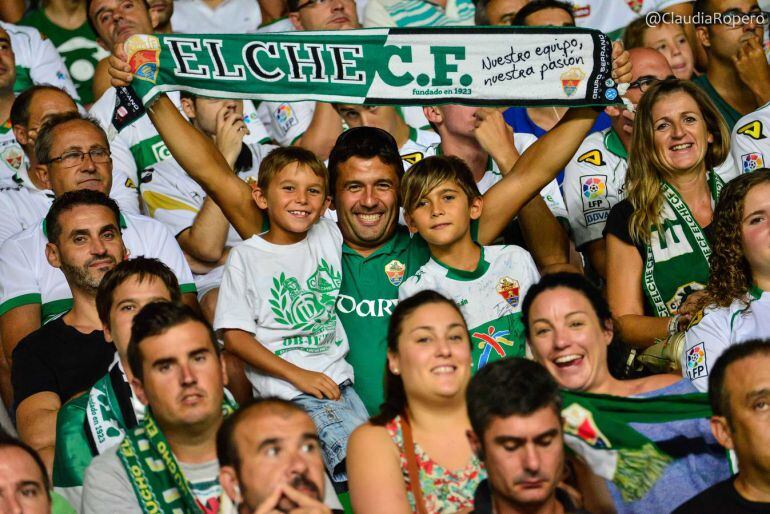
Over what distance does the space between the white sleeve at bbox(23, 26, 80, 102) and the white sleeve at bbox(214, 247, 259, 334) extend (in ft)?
10.0

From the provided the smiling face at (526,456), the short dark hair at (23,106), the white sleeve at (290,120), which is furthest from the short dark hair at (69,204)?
the smiling face at (526,456)

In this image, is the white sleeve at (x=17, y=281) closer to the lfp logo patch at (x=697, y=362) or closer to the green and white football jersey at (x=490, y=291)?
the green and white football jersey at (x=490, y=291)

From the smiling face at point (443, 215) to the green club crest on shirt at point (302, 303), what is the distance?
494mm

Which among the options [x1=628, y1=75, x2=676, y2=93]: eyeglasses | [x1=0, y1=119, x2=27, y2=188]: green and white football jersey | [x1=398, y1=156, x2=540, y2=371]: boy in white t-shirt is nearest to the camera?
[x1=398, y1=156, x2=540, y2=371]: boy in white t-shirt

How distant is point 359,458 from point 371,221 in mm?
1589

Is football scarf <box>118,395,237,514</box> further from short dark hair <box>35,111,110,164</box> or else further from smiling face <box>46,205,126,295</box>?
short dark hair <box>35,111,110,164</box>

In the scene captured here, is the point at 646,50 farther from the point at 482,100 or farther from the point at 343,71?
the point at 343,71

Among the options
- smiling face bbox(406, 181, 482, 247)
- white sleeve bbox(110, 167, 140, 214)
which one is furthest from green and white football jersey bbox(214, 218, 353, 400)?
white sleeve bbox(110, 167, 140, 214)

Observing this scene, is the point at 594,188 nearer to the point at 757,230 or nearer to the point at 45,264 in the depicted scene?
the point at 757,230

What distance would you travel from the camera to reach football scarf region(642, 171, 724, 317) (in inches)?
223

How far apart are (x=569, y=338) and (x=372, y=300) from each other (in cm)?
122

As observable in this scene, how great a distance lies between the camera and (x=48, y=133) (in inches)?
252

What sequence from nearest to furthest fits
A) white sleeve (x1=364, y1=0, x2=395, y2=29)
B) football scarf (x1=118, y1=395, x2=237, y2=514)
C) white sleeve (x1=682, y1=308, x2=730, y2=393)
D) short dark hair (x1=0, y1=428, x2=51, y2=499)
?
short dark hair (x1=0, y1=428, x2=51, y2=499) → football scarf (x1=118, y1=395, x2=237, y2=514) → white sleeve (x1=682, y1=308, x2=730, y2=393) → white sleeve (x1=364, y1=0, x2=395, y2=29)

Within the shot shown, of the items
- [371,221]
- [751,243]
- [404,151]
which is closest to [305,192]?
[371,221]
